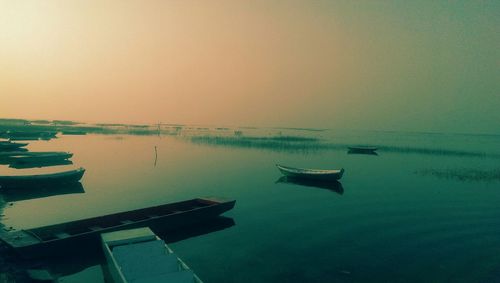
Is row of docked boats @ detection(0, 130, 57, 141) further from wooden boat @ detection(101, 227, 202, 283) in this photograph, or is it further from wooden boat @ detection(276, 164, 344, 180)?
wooden boat @ detection(101, 227, 202, 283)

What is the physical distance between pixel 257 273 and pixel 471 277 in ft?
24.2

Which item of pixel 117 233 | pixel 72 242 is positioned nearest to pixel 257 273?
pixel 117 233

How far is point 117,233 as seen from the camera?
11258mm

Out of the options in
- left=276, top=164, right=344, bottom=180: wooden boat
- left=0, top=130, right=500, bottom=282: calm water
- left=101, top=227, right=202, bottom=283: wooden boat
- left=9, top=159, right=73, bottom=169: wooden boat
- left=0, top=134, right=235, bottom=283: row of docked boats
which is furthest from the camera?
left=9, top=159, right=73, bottom=169: wooden boat

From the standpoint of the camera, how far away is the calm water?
38.1 ft

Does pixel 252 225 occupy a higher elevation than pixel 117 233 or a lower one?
lower

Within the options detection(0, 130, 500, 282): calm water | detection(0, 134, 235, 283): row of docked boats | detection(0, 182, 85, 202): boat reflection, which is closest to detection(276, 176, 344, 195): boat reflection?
detection(0, 130, 500, 282): calm water

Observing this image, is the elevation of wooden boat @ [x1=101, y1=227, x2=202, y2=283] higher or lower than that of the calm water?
higher

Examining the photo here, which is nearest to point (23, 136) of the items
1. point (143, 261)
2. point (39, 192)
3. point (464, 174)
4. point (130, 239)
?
point (39, 192)

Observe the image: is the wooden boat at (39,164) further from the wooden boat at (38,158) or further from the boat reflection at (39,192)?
the boat reflection at (39,192)

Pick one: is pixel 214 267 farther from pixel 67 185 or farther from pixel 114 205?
pixel 67 185

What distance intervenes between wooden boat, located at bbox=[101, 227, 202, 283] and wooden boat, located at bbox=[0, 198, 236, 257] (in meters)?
1.70

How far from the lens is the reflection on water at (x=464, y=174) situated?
106 ft

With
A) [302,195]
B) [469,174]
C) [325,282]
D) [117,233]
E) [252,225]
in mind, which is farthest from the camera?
[469,174]
